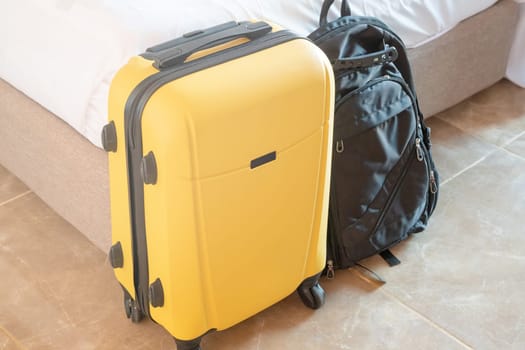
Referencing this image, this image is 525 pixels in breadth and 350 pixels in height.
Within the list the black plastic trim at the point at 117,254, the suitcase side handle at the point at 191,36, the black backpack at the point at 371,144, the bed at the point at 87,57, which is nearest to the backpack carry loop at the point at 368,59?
the black backpack at the point at 371,144

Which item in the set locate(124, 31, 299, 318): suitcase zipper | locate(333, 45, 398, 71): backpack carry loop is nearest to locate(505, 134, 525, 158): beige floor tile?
locate(333, 45, 398, 71): backpack carry loop

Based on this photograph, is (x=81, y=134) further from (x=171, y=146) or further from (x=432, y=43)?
(x=432, y=43)

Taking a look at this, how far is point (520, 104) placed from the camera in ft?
6.89

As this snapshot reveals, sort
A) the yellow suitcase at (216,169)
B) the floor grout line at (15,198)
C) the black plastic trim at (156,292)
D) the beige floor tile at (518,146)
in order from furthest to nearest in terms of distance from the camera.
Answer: the beige floor tile at (518,146), the floor grout line at (15,198), the black plastic trim at (156,292), the yellow suitcase at (216,169)

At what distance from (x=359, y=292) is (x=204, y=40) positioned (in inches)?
24.6

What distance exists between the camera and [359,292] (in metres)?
1.53

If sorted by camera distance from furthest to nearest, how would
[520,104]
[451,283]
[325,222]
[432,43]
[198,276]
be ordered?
[520,104] → [432,43] → [451,283] → [325,222] → [198,276]

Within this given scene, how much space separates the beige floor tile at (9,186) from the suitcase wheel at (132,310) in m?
0.50

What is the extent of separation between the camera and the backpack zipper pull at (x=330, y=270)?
1538 millimetres

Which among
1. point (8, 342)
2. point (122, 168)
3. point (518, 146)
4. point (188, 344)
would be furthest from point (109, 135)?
point (518, 146)

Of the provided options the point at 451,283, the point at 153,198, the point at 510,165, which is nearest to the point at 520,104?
the point at 510,165

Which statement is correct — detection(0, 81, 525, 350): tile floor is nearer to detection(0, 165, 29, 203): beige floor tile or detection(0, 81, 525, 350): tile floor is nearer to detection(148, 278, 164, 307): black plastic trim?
detection(0, 165, 29, 203): beige floor tile

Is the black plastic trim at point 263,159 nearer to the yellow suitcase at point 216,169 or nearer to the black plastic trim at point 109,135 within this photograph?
the yellow suitcase at point 216,169

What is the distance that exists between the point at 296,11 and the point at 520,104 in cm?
90
